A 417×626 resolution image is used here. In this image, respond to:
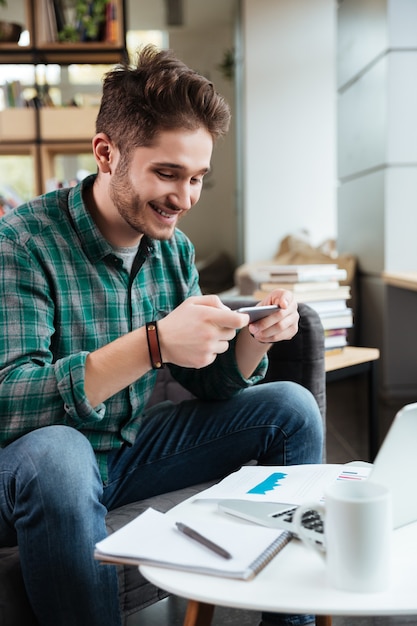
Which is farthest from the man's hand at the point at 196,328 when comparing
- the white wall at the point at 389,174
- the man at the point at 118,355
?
the white wall at the point at 389,174

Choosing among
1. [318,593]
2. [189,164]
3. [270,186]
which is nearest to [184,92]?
[189,164]

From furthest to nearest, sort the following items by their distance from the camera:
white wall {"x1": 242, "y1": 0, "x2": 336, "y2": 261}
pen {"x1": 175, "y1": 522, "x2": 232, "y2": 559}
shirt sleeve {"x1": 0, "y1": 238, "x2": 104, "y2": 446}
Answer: white wall {"x1": 242, "y1": 0, "x2": 336, "y2": 261}
shirt sleeve {"x1": 0, "y1": 238, "x2": 104, "y2": 446}
pen {"x1": 175, "y1": 522, "x2": 232, "y2": 559}

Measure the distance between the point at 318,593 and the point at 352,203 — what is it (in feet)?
12.9

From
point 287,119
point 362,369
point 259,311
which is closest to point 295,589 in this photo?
point 259,311

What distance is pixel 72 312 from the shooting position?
1.50 metres

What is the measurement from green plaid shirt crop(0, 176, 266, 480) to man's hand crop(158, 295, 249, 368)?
0.52ft

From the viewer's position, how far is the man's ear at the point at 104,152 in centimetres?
154

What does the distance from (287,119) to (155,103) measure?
5140 millimetres

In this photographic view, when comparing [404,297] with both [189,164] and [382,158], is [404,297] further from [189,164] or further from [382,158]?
[189,164]

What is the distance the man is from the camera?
3.96ft

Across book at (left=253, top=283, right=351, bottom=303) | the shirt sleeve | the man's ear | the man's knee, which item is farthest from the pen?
book at (left=253, top=283, right=351, bottom=303)

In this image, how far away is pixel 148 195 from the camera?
1.49m

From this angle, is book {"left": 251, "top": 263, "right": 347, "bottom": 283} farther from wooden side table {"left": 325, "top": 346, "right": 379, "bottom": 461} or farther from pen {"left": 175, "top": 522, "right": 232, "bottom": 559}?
pen {"left": 175, "top": 522, "right": 232, "bottom": 559}

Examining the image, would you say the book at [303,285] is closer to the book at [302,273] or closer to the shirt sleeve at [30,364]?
the book at [302,273]
